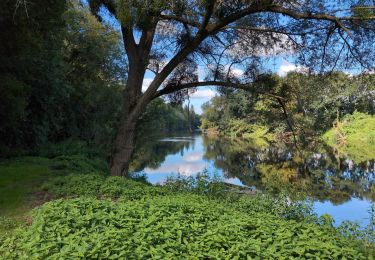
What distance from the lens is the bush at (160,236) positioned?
3.86m

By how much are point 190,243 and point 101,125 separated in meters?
22.8

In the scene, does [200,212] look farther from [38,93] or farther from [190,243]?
[38,93]

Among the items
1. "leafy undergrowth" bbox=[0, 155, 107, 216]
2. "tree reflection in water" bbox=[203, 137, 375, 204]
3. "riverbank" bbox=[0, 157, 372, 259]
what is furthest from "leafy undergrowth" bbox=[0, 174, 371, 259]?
"tree reflection in water" bbox=[203, 137, 375, 204]

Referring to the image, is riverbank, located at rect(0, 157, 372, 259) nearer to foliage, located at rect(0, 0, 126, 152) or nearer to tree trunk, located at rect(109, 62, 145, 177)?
tree trunk, located at rect(109, 62, 145, 177)

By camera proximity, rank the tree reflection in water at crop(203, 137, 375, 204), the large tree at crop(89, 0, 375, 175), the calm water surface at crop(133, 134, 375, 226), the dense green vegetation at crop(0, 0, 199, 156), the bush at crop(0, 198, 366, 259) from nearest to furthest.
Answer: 1. the bush at crop(0, 198, 366, 259)
2. the large tree at crop(89, 0, 375, 175)
3. the dense green vegetation at crop(0, 0, 199, 156)
4. the calm water surface at crop(133, 134, 375, 226)
5. the tree reflection in water at crop(203, 137, 375, 204)

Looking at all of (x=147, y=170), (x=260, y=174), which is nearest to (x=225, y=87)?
(x=260, y=174)

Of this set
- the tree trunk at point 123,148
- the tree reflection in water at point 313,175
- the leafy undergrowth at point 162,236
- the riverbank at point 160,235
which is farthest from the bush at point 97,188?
the tree reflection in water at point 313,175

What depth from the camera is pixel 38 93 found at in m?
18.7

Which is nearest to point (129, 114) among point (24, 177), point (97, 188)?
point (97, 188)

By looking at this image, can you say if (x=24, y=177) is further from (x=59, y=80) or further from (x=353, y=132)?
(x=353, y=132)

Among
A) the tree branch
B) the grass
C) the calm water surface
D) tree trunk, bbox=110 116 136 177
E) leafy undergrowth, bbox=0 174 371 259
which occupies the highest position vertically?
the tree branch

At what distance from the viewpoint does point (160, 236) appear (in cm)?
425

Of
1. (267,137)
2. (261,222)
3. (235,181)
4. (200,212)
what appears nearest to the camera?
(261,222)

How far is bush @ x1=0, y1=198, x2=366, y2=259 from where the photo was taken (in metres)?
3.86
